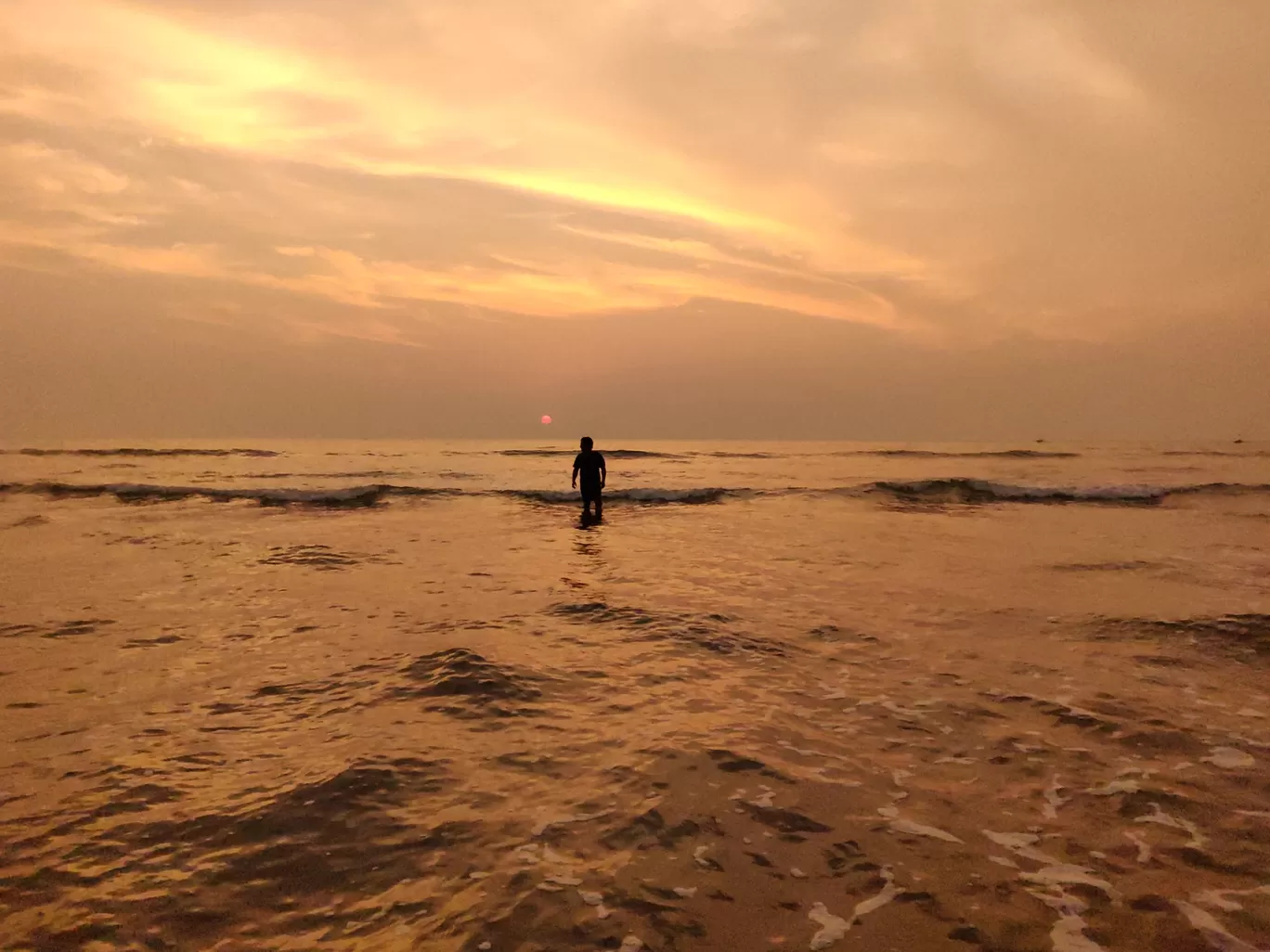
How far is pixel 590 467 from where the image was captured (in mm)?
24156

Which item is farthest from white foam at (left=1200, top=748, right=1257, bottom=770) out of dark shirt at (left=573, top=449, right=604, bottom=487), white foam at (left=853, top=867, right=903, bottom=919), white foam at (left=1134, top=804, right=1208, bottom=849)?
dark shirt at (left=573, top=449, right=604, bottom=487)

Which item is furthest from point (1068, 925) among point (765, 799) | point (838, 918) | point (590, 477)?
point (590, 477)

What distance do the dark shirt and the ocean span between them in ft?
28.7

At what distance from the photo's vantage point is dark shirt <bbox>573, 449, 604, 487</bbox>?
23750 mm

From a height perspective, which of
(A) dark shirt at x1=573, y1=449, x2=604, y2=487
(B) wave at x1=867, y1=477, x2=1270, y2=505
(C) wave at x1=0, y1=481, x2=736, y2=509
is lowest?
(C) wave at x1=0, y1=481, x2=736, y2=509

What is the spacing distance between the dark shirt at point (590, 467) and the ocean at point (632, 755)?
8.75m

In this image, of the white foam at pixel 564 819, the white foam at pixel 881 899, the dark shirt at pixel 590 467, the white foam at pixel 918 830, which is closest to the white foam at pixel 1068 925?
the white foam at pixel 918 830

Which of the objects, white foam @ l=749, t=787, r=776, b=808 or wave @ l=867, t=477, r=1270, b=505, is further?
wave @ l=867, t=477, r=1270, b=505

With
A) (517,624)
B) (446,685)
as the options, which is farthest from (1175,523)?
(446,685)

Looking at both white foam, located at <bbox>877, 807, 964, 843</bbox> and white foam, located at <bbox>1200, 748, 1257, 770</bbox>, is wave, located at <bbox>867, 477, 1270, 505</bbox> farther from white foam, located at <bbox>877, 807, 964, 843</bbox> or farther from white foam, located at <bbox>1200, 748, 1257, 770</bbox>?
white foam, located at <bbox>877, 807, 964, 843</bbox>

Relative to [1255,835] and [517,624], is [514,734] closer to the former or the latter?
[517,624]

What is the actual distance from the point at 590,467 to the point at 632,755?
60.8ft

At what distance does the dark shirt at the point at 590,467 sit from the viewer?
23.8 meters

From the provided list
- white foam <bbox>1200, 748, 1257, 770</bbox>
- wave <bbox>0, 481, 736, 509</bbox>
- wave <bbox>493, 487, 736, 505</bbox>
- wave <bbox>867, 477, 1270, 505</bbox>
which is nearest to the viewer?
white foam <bbox>1200, 748, 1257, 770</bbox>
